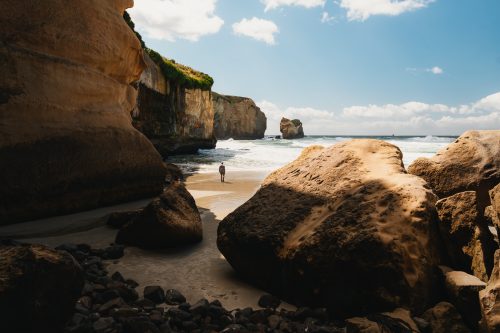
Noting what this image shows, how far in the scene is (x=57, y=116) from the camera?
6.91 metres

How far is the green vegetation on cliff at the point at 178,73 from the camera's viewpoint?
76.7 ft

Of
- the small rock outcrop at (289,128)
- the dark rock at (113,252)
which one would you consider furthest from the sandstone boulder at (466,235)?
the small rock outcrop at (289,128)

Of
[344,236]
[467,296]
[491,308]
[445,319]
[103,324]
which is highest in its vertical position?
[344,236]

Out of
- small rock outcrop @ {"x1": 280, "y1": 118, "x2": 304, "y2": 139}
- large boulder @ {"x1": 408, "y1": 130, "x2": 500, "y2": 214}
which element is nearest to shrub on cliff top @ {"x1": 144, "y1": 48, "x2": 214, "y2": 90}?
large boulder @ {"x1": 408, "y1": 130, "x2": 500, "y2": 214}

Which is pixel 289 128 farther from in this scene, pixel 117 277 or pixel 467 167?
pixel 117 277

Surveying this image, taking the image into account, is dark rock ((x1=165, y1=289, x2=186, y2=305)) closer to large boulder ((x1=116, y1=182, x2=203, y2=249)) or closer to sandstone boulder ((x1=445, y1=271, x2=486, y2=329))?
large boulder ((x1=116, y1=182, x2=203, y2=249))

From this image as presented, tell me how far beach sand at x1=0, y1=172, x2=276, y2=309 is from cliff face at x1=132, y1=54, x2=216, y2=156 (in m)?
12.2

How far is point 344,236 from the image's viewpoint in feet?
11.6

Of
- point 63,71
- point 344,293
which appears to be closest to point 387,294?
point 344,293

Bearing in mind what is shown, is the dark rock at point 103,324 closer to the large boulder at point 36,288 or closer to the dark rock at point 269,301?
the large boulder at point 36,288

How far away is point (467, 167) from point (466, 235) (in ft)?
10.8

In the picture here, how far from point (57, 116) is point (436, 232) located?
22.7 feet

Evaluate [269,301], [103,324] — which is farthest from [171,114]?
[103,324]

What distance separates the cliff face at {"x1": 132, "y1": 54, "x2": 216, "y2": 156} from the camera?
22031 mm
